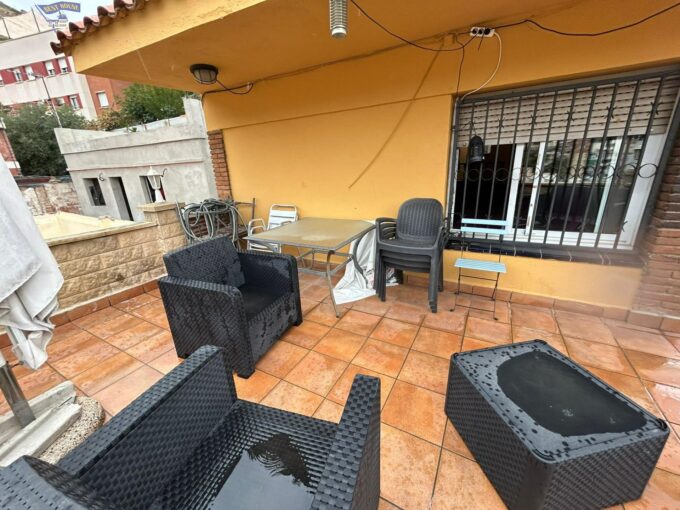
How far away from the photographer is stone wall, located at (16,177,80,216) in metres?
9.46

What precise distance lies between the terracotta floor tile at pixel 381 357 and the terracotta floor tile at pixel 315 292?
3.16ft

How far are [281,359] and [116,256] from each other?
7.52 ft

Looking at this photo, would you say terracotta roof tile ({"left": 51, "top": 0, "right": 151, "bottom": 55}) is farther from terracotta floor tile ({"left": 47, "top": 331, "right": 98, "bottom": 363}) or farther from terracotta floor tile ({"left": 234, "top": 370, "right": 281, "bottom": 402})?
terracotta floor tile ({"left": 234, "top": 370, "right": 281, "bottom": 402})

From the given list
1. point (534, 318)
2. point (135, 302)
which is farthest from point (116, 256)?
point (534, 318)

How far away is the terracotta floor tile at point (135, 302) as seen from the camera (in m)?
2.99

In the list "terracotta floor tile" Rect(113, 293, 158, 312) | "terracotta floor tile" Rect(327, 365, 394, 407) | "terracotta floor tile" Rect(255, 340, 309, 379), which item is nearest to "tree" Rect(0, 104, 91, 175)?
"terracotta floor tile" Rect(113, 293, 158, 312)

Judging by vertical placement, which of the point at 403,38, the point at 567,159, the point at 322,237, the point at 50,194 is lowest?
the point at 322,237

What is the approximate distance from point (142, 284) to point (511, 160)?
4.17m

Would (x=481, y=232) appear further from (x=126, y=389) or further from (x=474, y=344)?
(x=126, y=389)

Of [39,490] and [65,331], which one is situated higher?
[39,490]

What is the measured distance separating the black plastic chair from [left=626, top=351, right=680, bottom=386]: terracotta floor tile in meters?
1.37

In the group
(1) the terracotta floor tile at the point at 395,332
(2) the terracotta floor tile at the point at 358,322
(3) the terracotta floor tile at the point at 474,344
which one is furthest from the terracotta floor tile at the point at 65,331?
(3) the terracotta floor tile at the point at 474,344

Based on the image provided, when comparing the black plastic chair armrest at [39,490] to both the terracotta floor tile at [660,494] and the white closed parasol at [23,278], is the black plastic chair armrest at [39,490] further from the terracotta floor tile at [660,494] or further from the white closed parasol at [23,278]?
the terracotta floor tile at [660,494]

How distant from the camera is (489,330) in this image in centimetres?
239
